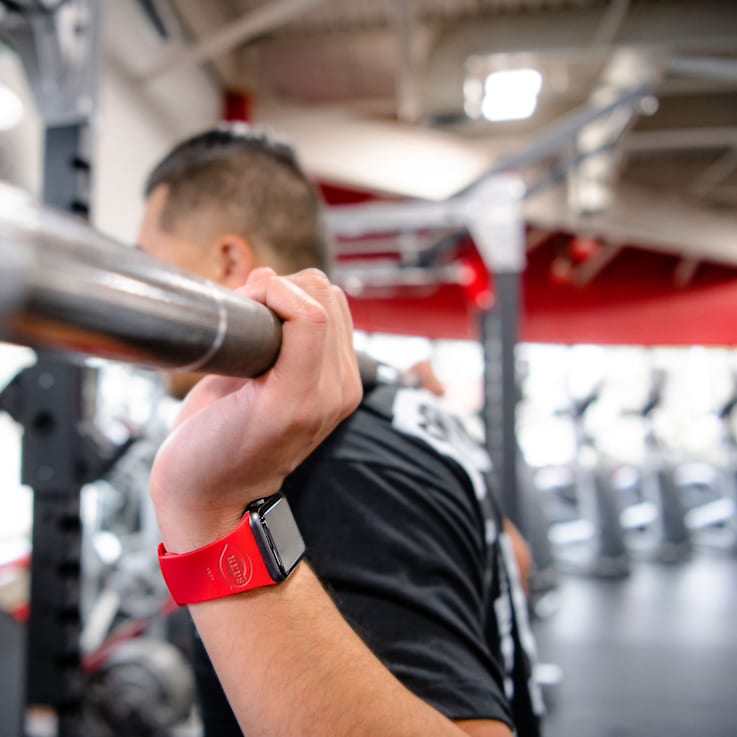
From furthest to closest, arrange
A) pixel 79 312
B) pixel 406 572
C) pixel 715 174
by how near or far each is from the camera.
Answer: pixel 715 174, pixel 406 572, pixel 79 312

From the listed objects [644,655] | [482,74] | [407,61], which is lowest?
[644,655]

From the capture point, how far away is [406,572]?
24.1 inches

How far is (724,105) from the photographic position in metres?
5.37

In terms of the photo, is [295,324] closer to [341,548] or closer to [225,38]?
[341,548]

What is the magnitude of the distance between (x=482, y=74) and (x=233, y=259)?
133 inches

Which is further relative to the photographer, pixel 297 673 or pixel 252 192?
pixel 252 192

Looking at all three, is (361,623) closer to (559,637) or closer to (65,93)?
(65,93)

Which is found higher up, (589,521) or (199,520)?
(199,520)

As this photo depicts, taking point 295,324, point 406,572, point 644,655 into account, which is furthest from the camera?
point 644,655

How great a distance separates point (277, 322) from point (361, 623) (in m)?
0.30

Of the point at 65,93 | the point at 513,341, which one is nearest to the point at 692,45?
the point at 513,341

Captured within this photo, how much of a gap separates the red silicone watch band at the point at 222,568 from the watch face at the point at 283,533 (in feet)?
0.04

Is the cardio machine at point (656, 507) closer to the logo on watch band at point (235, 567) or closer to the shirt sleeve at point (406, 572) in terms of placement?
the shirt sleeve at point (406, 572)

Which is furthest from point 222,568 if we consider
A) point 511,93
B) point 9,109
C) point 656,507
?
point 656,507
